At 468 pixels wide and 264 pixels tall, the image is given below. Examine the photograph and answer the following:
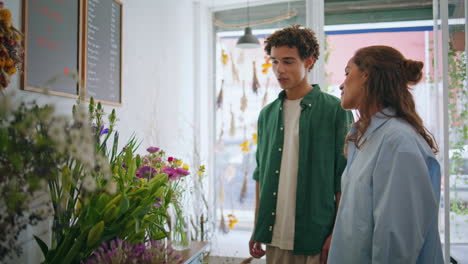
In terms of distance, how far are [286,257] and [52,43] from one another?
143 centimetres

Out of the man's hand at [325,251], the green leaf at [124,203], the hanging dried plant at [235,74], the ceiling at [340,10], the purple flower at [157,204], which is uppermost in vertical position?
the ceiling at [340,10]

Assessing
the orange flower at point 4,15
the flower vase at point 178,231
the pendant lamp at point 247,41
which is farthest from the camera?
the pendant lamp at point 247,41

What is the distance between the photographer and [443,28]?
7.73 feet

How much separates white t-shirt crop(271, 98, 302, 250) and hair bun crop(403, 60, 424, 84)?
663 millimetres

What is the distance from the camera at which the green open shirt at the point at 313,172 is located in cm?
151

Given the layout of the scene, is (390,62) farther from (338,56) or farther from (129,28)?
(338,56)

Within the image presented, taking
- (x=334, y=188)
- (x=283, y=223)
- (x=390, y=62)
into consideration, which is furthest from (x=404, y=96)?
(x=283, y=223)

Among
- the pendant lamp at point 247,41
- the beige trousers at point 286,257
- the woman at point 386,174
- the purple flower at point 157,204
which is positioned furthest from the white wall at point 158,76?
the woman at point 386,174

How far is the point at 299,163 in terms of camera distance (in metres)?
1.59

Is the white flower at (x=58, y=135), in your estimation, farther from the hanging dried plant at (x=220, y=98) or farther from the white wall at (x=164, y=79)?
the hanging dried plant at (x=220, y=98)

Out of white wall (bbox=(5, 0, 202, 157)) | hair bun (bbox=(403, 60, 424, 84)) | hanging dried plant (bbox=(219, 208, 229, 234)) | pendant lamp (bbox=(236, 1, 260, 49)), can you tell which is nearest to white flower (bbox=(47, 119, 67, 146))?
white wall (bbox=(5, 0, 202, 157))

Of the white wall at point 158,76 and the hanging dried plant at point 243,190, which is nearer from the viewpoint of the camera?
the white wall at point 158,76

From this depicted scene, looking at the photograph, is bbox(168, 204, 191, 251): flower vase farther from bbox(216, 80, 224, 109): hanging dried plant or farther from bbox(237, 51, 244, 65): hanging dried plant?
bbox(237, 51, 244, 65): hanging dried plant

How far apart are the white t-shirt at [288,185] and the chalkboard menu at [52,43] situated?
3.45ft
